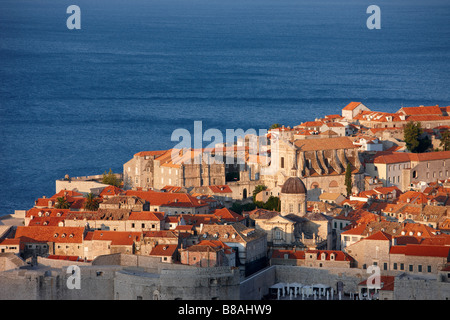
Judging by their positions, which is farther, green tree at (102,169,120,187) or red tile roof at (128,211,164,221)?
green tree at (102,169,120,187)

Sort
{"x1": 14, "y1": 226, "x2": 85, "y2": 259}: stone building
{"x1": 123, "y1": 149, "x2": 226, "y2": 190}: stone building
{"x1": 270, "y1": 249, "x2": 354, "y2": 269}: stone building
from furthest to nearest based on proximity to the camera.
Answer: {"x1": 123, "y1": 149, "x2": 226, "y2": 190}: stone building → {"x1": 14, "y1": 226, "x2": 85, "y2": 259}: stone building → {"x1": 270, "y1": 249, "x2": 354, "y2": 269}: stone building

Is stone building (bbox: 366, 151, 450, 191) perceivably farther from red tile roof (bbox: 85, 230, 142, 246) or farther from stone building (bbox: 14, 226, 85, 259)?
stone building (bbox: 14, 226, 85, 259)

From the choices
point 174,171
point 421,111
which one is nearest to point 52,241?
point 174,171

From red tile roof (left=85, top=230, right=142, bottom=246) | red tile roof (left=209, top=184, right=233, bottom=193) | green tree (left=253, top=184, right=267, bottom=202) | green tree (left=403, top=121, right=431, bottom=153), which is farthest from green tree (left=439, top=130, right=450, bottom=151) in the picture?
red tile roof (left=85, top=230, right=142, bottom=246)

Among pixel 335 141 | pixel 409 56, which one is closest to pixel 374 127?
pixel 335 141

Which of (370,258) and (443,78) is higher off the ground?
(443,78)

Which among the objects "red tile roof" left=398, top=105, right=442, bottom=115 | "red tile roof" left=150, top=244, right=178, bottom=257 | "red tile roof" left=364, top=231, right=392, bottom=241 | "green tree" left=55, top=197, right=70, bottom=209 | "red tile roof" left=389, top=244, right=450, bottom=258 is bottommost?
"red tile roof" left=389, top=244, right=450, bottom=258
